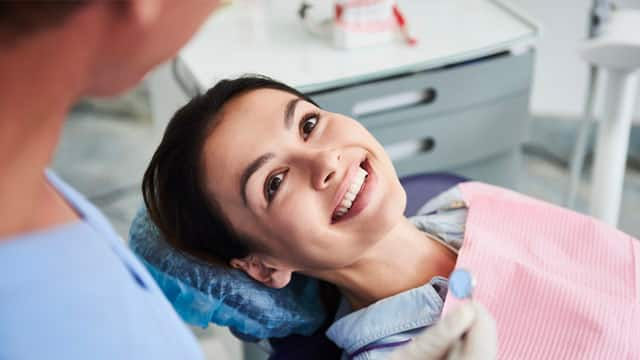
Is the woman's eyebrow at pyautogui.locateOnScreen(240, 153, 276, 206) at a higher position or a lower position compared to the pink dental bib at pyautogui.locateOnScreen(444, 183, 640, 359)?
higher

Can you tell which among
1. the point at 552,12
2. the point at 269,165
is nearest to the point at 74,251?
the point at 269,165

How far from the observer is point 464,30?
1.54 metres

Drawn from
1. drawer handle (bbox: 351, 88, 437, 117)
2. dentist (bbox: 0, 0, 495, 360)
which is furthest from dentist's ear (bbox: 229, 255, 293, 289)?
dentist (bbox: 0, 0, 495, 360)

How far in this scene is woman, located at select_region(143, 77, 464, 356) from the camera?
3.41 ft

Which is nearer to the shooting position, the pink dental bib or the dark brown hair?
the dark brown hair

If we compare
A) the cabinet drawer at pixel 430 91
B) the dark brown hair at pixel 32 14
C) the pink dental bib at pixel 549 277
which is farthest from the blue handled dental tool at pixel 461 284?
the dark brown hair at pixel 32 14

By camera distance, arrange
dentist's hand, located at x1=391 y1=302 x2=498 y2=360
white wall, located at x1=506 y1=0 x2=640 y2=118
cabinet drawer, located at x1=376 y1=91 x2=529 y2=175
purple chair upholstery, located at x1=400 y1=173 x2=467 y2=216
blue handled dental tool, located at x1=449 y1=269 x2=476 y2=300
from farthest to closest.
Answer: white wall, located at x1=506 y1=0 x2=640 y2=118, cabinet drawer, located at x1=376 y1=91 x2=529 y2=175, purple chair upholstery, located at x1=400 y1=173 x2=467 y2=216, blue handled dental tool, located at x1=449 y1=269 x2=476 y2=300, dentist's hand, located at x1=391 y1=302 x2=498 y2=360

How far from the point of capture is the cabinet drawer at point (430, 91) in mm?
1423

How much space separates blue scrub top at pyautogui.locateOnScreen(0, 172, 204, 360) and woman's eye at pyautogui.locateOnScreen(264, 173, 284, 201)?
515 mm

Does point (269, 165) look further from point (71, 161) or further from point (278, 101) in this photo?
point (71, 161)

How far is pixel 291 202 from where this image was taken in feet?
3.40

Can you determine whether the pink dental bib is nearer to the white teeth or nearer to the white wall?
the white teeth

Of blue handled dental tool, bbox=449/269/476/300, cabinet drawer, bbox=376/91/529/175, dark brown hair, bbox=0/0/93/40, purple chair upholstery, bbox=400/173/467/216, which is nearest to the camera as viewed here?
dark brown hair, bbox=0/0/93/40

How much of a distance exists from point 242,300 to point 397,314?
19cm
